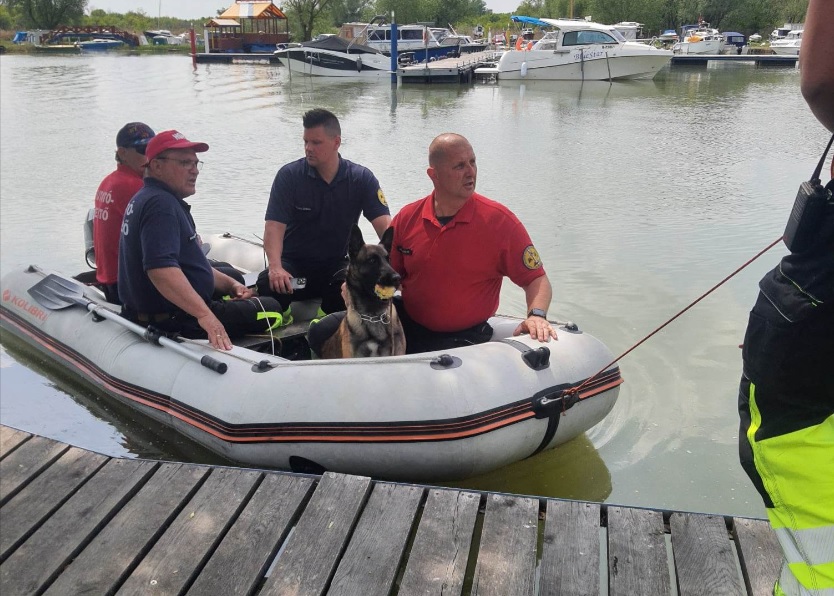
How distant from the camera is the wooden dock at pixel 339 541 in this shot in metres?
2.41

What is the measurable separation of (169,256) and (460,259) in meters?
1.46

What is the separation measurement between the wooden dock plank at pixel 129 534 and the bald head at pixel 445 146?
5.63 ft

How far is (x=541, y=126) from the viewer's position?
15.9 m

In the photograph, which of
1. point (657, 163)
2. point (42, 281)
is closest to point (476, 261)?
point (42, 281)

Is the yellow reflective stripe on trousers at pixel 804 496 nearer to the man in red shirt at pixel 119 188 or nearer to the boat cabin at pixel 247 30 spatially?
the man in red shirt at pixel 119 188

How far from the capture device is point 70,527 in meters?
2.74

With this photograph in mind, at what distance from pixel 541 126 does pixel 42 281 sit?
12592mm

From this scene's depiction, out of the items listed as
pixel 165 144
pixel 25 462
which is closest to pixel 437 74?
pixel 165 144

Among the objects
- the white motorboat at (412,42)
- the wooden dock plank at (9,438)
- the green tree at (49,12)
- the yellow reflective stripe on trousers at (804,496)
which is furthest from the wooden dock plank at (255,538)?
the green tree at (49,12)

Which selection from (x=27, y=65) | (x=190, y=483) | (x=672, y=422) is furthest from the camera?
(x=27, y=65)

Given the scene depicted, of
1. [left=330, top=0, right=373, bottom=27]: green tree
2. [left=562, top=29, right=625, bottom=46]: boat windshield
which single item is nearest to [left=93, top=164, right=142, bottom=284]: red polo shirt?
[left=562, top=29, right=625, bottom=46]: boat windshield

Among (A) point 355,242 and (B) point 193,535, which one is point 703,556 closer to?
(B) point 193,535

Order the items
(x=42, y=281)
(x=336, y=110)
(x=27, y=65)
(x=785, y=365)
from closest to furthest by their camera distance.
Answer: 1. (x=785, y=365)
2. (x=42, y=281)
3. (x=336, y=110)
4. (x=27, y=65)

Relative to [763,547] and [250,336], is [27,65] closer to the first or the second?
[250,336]
